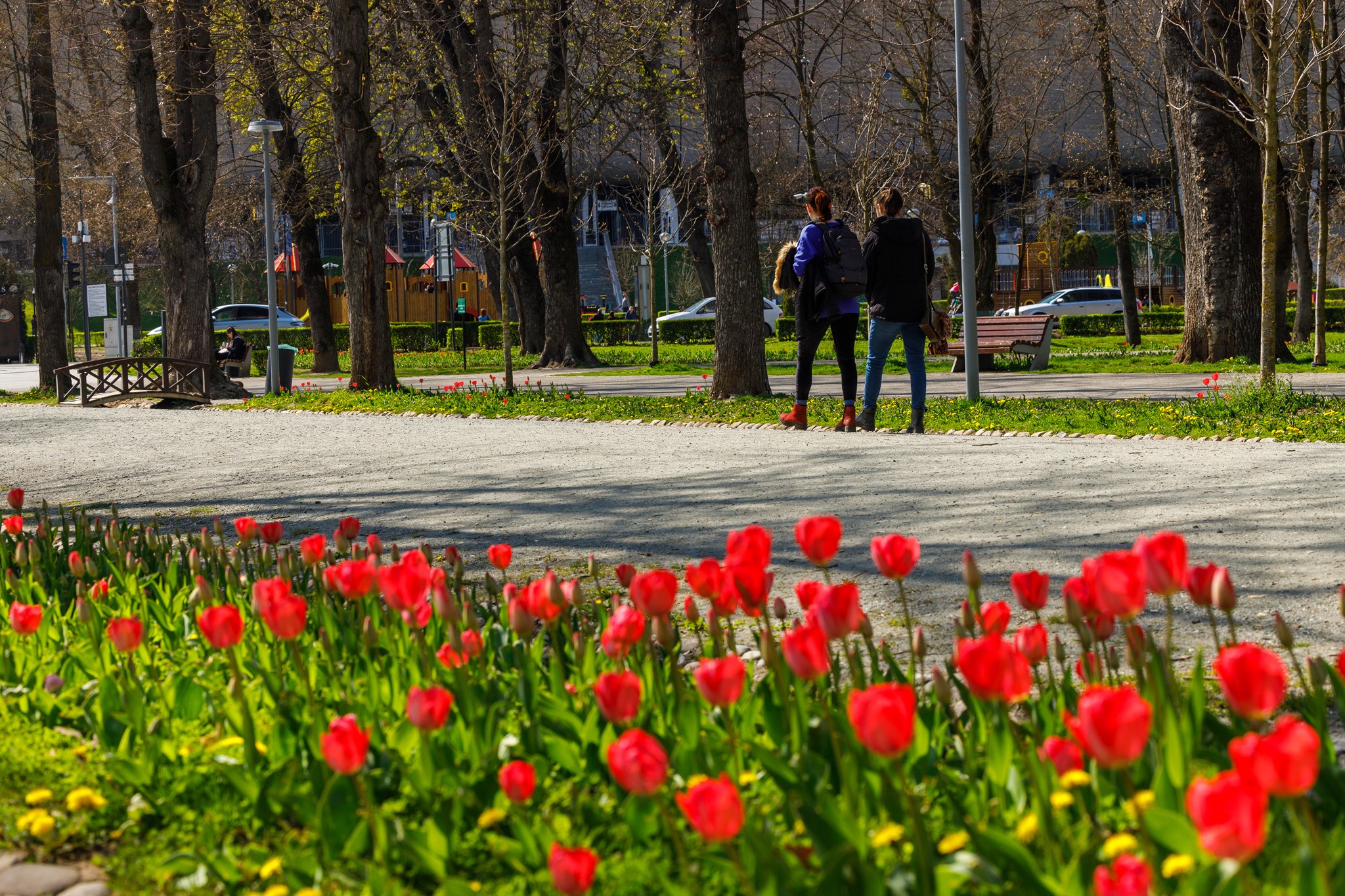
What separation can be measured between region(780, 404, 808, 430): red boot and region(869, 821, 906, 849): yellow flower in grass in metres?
9.66

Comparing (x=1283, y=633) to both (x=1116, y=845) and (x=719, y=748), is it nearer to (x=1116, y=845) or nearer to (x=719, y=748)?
(x=1116, y=845)

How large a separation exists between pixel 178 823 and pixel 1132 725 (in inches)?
70.5

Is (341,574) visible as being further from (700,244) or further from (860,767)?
(700,244)

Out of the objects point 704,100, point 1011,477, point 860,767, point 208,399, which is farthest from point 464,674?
point 208,399

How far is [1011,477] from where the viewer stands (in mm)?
8094

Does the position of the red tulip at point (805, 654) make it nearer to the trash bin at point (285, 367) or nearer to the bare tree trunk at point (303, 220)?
the trash bin at point (285, 367)

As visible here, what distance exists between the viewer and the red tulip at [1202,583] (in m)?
2.32

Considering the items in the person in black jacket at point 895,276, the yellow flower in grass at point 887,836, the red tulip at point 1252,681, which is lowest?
the yellow flower in grass at point 887,836

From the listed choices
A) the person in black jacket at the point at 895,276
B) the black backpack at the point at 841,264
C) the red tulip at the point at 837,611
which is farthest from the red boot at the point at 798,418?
the red tulip at the point at 837,611

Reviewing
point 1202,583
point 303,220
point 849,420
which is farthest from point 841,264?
point 303,220

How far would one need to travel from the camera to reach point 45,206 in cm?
2480

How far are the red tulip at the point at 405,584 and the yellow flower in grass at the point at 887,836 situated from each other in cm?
104

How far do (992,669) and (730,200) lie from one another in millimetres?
13494

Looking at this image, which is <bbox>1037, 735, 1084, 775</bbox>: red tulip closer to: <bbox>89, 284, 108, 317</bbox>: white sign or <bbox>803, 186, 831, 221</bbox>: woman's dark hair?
<bbox>803, 186, 831, 221</bbox>: woman's dark hair
